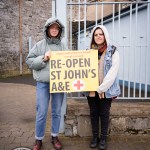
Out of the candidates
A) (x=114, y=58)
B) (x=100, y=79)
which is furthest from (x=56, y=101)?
(x=114, y=58)

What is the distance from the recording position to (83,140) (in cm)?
510

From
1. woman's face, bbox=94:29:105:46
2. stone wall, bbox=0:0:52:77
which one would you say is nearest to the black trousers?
woman's face, bbox=94:29:105:46

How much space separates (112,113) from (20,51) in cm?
1574

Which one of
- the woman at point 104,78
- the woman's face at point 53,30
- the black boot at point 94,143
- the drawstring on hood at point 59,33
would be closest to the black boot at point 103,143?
the woman at point 104,78

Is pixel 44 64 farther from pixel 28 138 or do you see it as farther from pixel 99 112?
pixel 28 138

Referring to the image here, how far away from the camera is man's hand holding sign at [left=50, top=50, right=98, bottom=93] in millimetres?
4457

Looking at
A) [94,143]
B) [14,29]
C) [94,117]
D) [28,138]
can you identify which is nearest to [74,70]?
[94,117]

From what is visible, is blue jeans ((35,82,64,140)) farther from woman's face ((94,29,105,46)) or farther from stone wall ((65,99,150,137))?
woman's face ((94,29,105,46))

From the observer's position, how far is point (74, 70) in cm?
454

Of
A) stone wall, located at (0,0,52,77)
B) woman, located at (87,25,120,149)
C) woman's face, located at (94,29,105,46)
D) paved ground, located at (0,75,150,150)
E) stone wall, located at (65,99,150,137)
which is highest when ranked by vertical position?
stone wall, located at (0,0,52,77)

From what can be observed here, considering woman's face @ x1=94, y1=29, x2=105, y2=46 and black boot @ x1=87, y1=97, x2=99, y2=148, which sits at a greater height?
woman's face @ x1=94, y1=29, x2=105, y2=46

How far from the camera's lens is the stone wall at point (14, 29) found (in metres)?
19.2

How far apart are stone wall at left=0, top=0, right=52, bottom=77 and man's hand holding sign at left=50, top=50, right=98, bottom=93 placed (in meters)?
15.0

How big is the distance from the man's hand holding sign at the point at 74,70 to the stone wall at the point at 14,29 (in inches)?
590
